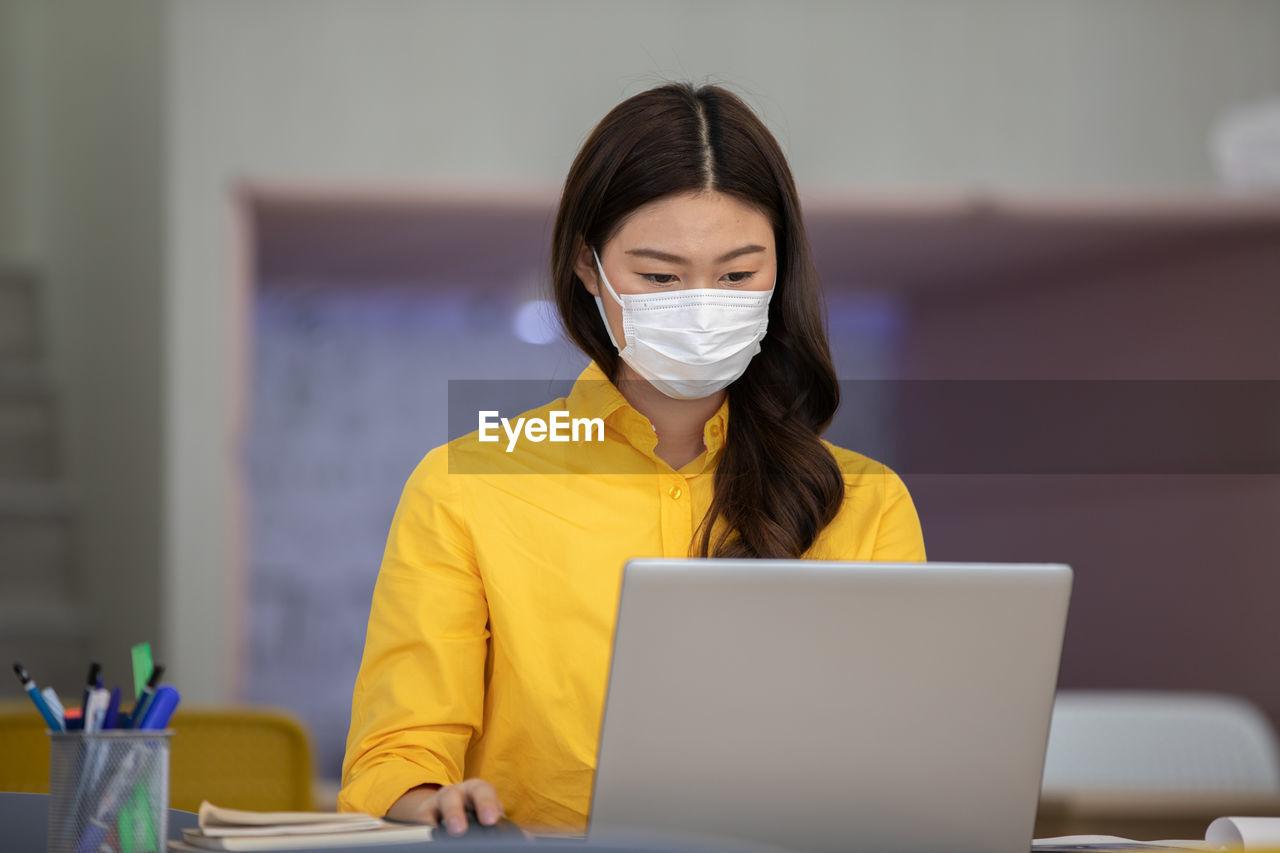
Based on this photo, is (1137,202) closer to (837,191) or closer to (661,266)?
(837,191)

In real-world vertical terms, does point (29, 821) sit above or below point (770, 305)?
below

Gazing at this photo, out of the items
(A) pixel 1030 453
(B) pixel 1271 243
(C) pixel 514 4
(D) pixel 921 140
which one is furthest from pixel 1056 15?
(C) pixel 514 4

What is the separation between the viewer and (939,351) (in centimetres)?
400

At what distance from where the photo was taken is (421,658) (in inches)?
61.0

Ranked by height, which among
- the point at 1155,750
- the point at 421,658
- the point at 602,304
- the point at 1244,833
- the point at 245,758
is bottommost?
the point at 1155,750

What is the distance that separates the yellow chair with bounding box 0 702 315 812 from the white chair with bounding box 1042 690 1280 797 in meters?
1.39

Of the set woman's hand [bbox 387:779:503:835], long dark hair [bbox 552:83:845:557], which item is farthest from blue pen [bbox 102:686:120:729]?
long dark hair [bbox 552:83:845:557]

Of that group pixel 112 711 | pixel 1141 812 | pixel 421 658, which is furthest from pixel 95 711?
pixel 1141 812

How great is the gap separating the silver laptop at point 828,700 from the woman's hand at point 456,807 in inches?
6.5

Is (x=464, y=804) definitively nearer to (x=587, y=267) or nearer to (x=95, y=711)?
(x=95, y=711)

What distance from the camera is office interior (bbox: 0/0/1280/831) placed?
3.41 m

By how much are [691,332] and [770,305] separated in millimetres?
168

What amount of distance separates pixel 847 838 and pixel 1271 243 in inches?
117

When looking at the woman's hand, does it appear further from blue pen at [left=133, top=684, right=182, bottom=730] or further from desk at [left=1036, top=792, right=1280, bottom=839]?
desk at [left=1036, top=792, right=1280, bottom=839]
